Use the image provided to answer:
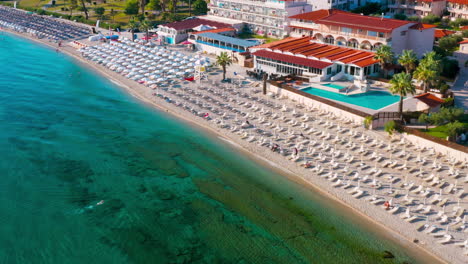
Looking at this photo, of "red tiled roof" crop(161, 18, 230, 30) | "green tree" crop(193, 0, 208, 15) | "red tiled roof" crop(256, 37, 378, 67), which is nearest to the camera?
"red tiled roof" crop(256, 37, 378, 67)

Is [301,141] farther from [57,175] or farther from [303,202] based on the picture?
[57,175]

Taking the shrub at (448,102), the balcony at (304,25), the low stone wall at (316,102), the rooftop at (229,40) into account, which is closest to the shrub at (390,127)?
the low stone wall at (316,102)

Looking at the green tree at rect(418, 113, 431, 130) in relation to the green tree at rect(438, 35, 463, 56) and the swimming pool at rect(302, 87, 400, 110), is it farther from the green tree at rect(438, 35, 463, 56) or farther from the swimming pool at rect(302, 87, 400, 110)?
the green tree at rect(438, 35, 463, 56)

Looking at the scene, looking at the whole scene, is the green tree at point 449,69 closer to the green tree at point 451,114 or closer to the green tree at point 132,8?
the green tree at point 451,114

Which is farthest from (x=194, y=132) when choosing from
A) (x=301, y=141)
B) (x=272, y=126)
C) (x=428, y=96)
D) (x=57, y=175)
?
(x=428, y=96)

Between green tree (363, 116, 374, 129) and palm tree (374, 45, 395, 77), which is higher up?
palm tree (374, 45, 395, 77)

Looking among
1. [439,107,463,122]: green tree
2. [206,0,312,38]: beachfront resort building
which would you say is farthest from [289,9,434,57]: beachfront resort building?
[439,107,463,122]: green tree
